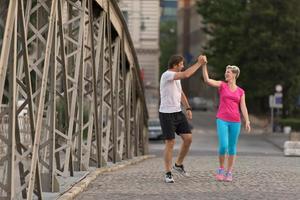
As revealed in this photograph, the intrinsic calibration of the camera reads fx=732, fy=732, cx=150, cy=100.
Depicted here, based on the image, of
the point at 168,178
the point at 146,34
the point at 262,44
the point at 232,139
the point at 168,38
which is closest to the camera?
the point at 168,178

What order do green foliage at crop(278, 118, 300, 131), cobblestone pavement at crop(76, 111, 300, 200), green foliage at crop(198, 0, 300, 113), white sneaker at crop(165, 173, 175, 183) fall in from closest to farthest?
cobblestone pavement at crop(76, 111, 300, 200), white sneaker at crop(165, 173, 175, 183), green foliage at crop(278, 118, 300, 131), green foliage at crop(198, 0, 300, 113)

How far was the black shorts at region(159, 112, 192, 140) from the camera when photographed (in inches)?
413

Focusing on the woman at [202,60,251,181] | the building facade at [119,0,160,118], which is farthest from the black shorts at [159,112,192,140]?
the building facade at [119,0,160,118]

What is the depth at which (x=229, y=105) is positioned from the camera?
1059cm

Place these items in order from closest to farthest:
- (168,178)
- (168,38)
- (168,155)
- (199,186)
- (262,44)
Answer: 1. (199,186)
2. (168,178)
3. (168,155)
4. (262,44)
5. (168,38)

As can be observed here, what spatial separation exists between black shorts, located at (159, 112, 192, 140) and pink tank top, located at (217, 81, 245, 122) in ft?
1.77

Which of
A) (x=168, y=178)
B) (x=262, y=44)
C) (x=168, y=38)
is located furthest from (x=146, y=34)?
(x=168, y=38)

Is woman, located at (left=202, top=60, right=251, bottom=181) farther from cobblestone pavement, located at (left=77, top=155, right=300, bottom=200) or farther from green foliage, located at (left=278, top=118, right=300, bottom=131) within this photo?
green foliage, located at (left=278, top=118, right=300, bottom=131)

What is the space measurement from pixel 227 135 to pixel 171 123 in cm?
83

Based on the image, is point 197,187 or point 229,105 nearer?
point 197,187

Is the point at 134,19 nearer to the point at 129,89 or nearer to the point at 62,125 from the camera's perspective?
the point at 129,89

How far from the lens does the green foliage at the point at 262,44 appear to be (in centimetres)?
5512

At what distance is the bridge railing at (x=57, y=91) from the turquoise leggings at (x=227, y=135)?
2.14 meters

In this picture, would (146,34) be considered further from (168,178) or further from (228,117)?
(168,178)
